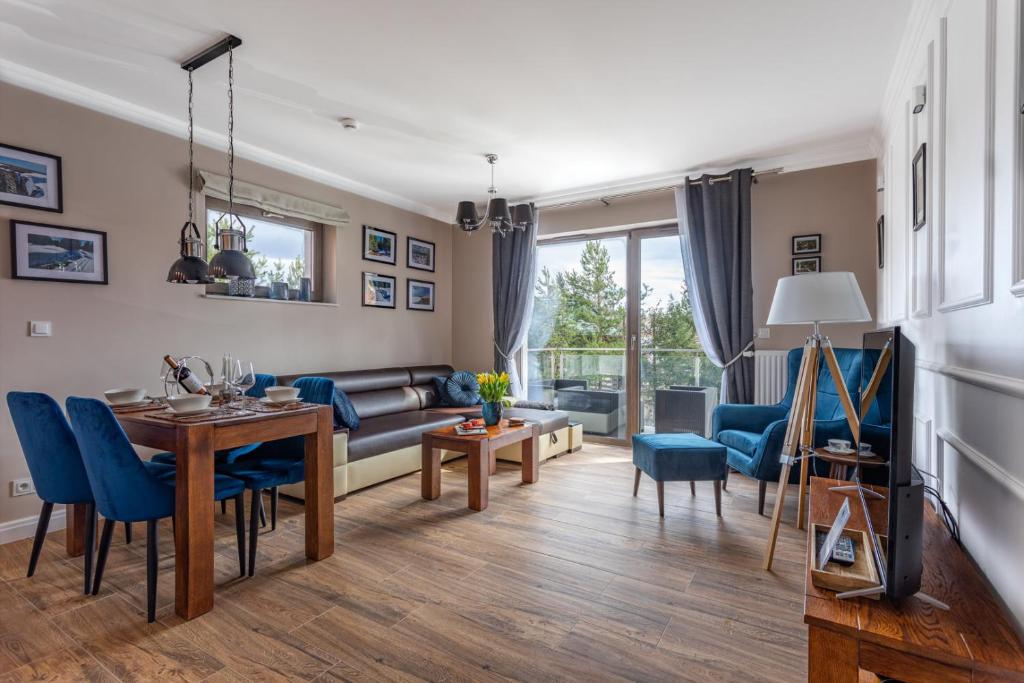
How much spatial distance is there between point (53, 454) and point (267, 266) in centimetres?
239

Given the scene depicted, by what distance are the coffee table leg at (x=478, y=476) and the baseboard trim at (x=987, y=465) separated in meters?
2.38

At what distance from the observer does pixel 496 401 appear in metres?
3.81

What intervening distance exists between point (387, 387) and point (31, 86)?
10.6 ft

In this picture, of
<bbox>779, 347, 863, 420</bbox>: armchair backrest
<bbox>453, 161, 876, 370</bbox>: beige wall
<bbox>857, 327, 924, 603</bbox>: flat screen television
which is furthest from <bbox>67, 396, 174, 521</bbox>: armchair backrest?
<bbox>453, 161, 876, 370</bbox>: beige wall

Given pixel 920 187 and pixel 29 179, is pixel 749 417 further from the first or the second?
pixel 29 179

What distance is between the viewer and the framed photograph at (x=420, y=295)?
18.5 feet

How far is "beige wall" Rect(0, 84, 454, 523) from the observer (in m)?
2.87

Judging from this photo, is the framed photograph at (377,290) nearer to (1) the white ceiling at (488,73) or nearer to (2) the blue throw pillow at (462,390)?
(2) the blue throw pillow at (462,390)

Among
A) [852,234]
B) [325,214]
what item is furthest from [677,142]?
[325,214]

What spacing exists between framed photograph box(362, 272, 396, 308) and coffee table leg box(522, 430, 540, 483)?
2314 mm

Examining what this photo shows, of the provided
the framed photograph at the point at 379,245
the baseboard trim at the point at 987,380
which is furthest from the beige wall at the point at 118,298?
the baseboard trim at the point at 987,380

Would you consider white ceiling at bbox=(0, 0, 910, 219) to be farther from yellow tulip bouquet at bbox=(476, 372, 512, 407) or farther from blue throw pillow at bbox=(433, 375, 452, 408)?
blue throw pillow at bbox=(433, 375, 452, 408)

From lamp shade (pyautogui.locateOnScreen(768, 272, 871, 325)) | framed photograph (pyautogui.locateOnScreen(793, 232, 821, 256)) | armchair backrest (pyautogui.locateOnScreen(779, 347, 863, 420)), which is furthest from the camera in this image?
framed photograph (pyautogui.locateOnScreen(793, 232, 821, 256))

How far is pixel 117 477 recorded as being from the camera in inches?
78.1
